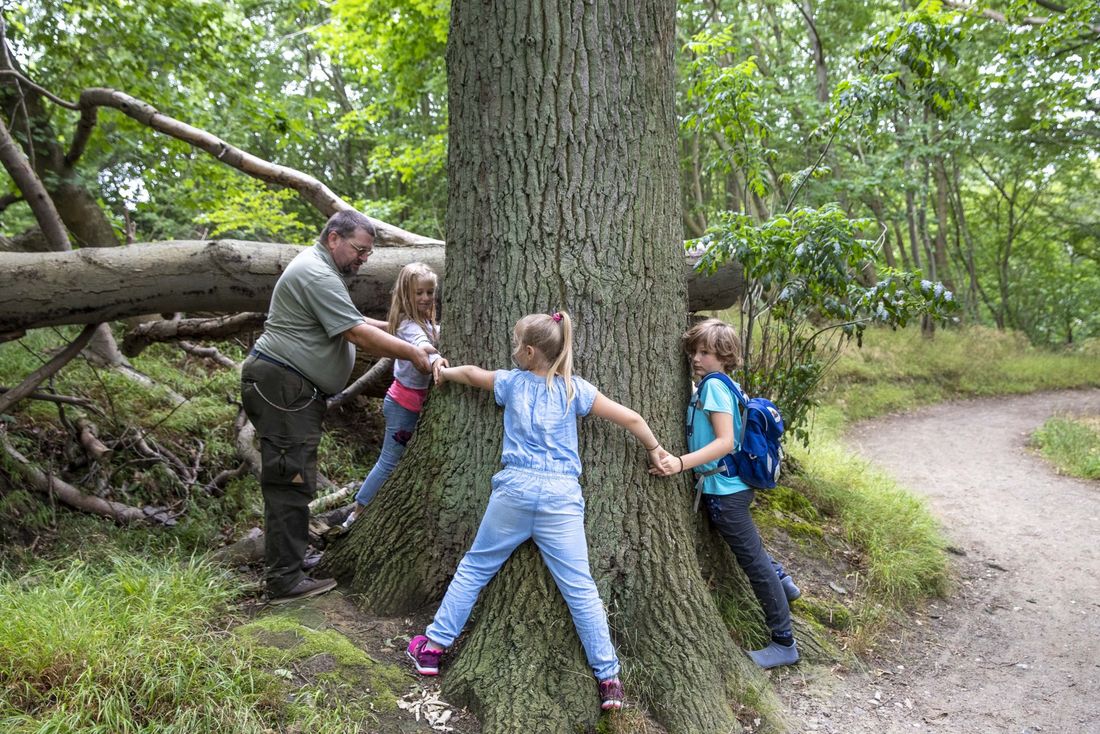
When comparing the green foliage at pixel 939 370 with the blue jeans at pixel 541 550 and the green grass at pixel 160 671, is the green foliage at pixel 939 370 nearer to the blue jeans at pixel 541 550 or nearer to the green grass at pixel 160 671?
the blue jeans at pixel 541 550

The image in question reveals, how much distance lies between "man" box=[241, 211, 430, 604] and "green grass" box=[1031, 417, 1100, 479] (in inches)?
379

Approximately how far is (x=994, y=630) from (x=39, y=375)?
664 centimetres

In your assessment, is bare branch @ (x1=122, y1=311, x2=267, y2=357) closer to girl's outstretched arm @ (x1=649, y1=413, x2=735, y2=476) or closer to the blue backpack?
girl's outstretched arm @ (x1=649, y1=413, x2=735, y2=476)

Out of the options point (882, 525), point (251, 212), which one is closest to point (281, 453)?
point (882, 525)

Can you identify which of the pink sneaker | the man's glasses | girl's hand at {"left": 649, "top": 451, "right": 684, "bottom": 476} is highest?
the man's glasses

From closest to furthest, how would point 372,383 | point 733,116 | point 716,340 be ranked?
point 716,340
point 733,116
point 372,383

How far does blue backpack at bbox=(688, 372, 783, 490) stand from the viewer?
3.56 meters

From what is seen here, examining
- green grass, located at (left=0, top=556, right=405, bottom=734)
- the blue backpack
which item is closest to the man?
green grass, located at (left=0, top=556, right=405, bottom=734)

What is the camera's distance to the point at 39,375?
15.7 ft

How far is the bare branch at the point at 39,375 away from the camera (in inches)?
183

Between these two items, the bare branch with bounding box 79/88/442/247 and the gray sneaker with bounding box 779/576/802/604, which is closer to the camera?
the gray sneaker with bounding box 779/576/802/604

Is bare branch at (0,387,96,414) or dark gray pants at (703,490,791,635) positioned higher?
bare branch at (0,387,96,414)

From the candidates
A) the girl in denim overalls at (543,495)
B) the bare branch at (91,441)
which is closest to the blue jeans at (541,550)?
the girl in denim overalls at (543,495)

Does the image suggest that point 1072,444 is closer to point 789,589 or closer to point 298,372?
point 789,589
